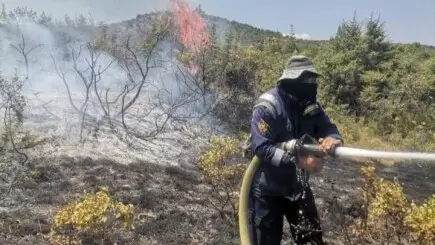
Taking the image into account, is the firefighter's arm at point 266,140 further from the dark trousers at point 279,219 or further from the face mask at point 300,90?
the dark trousers at point 279,219

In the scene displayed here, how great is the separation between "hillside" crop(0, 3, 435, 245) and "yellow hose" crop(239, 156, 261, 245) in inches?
58.1

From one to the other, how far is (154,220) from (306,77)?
3447 millimetres

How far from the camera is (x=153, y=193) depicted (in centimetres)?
669

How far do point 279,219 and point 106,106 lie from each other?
8.38 m

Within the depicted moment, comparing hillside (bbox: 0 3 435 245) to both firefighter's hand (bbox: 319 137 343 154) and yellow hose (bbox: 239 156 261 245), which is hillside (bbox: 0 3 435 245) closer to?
yellow hose (bbox: 239 156 261 245)

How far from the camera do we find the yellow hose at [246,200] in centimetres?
294

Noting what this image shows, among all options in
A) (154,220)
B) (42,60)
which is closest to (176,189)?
(154,220)

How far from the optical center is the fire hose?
179 cm

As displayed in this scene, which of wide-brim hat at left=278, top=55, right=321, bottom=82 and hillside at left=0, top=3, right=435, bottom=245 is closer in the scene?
wide-brim hat at left=278, top=55, right=321, bottom=82

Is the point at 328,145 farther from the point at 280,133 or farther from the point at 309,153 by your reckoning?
the point at 280,133

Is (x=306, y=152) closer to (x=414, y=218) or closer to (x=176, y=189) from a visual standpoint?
(x=414, y=218)

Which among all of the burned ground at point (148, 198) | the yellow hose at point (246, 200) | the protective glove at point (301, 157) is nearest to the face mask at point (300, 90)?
the protective glove at point (301, 157)

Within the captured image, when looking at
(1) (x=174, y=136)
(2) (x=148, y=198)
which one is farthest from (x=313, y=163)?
(1) (x=174, y=136)

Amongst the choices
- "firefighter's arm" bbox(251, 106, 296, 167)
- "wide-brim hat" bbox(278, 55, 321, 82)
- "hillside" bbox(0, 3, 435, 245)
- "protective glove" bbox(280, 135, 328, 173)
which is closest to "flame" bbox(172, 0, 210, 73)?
"hillside" bbox(0, 3, 435, 245)
